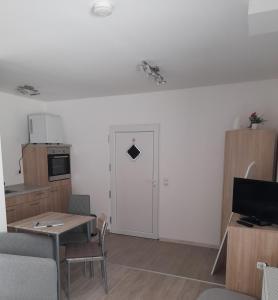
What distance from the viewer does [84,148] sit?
462 cm

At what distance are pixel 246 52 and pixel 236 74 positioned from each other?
0.79 m

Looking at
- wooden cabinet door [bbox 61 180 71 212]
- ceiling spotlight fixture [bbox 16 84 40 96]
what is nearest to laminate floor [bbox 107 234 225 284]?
wooden cabinet door [bbox 61 180 71 212]

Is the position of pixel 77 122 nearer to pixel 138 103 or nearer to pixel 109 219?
pixel 138 103

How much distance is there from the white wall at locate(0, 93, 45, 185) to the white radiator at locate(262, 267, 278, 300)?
13.3 feet

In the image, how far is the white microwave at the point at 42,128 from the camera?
423cm

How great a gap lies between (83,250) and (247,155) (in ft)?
7.81

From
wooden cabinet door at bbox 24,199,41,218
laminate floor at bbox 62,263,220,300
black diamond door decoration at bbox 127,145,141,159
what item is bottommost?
laminate floor at bbox 62,263,220,300

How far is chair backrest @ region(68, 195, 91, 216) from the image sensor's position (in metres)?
3.57

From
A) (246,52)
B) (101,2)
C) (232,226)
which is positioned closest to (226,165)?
(232,226)

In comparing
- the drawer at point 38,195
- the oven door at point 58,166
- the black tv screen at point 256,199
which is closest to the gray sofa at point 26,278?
the drawer at point 38,195

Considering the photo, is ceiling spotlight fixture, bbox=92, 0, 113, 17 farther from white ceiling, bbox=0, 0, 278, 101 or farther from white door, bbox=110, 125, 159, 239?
white door, bbox=110, 125, 159, 239

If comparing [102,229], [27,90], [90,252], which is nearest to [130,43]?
[102,229]

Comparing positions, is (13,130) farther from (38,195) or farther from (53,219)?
(53,219)

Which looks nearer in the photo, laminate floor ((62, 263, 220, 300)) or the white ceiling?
the white ceiling
